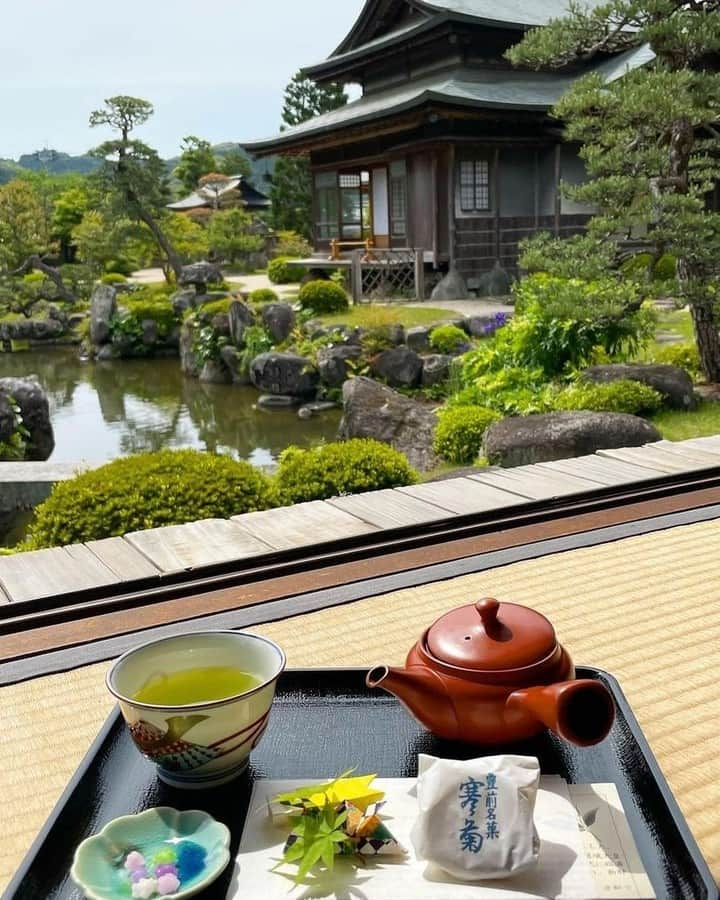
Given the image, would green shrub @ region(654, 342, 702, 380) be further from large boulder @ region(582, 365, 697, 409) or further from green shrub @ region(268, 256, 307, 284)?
green shrub @ region(268, 256, 307, 284)

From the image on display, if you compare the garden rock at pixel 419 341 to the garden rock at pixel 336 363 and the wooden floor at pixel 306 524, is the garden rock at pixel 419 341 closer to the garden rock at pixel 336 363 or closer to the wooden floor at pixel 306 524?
the garden rock at pixel 336 363

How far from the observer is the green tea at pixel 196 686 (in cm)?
104

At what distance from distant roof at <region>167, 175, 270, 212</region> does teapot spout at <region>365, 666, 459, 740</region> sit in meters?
32.2

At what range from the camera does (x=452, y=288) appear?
1409cm

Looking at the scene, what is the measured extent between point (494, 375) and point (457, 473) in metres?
3.40

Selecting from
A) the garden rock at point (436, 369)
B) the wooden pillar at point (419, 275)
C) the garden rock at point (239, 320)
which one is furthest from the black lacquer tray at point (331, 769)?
the wooden pillar at point (419, 275)

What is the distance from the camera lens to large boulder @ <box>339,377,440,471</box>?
682cm

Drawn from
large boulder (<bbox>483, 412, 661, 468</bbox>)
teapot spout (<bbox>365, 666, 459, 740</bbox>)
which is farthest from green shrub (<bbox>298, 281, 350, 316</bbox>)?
teapot spout (<bbox>365, 666, 459, 740</bbox>)

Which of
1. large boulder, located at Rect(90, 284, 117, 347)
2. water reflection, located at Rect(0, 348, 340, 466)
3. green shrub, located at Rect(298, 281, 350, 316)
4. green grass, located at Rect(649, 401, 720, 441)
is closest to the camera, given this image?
green grass, located at Rect(649, 401, 720, 441)

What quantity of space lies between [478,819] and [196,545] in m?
1.65

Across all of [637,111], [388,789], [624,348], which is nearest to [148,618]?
[388,789]

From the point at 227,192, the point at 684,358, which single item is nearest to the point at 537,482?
the point at 684,358

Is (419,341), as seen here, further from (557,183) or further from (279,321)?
(557,183)

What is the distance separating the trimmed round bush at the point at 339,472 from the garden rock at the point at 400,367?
5.79 metres
